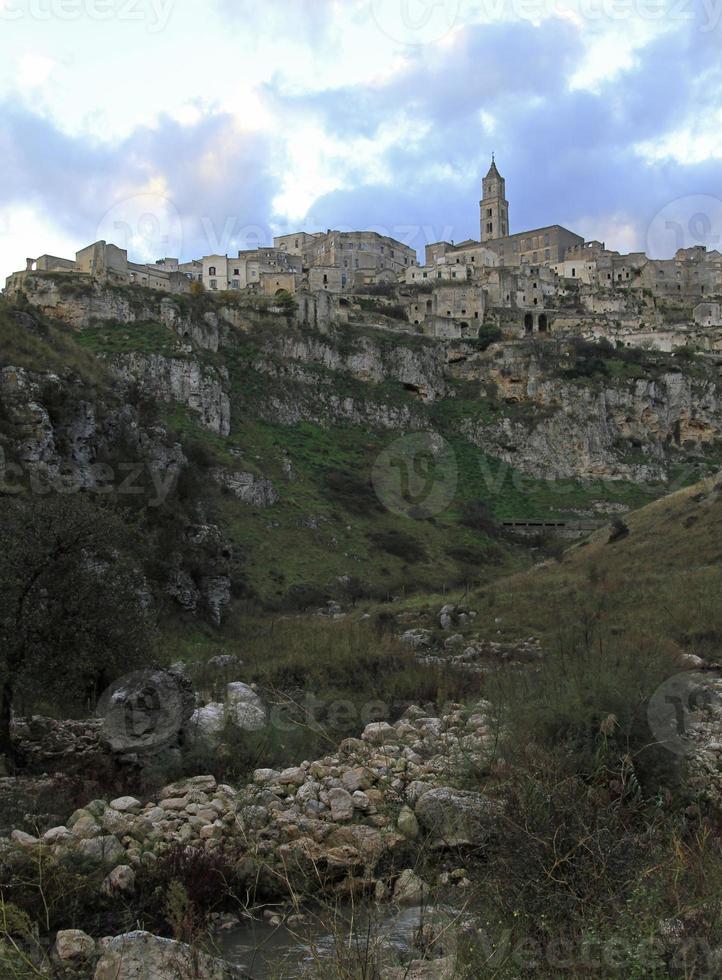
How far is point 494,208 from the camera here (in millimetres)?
103688

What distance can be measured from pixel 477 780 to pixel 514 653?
30.1 feet

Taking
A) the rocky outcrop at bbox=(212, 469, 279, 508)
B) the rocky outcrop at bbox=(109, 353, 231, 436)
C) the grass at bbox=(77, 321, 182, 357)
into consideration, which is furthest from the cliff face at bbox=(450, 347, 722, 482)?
the grass at bbox=(77, 321, 182, 357)

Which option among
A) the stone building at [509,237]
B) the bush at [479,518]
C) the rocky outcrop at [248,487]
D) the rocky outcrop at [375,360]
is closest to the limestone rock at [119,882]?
the rocky outcrop at [248,487]

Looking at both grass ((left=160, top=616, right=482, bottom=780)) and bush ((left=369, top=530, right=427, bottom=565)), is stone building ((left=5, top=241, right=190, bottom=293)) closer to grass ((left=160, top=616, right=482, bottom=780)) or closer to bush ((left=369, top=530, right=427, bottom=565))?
bush ((left=369, top=530, right=427, bottom=565))

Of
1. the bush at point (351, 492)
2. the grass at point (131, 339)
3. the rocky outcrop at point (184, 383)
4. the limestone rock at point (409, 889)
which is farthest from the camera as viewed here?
the grass at point (131, 339)

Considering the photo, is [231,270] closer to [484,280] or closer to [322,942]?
[484,280]

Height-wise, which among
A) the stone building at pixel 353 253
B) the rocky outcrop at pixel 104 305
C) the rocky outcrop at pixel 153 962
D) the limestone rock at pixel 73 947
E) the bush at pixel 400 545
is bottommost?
the limestone rock at pixel 73 947

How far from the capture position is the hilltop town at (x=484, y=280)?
234 feet

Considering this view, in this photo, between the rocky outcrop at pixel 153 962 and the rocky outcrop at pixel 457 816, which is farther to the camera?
the rocky outcrop at pixel 457 816

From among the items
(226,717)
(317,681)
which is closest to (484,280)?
(317,681)

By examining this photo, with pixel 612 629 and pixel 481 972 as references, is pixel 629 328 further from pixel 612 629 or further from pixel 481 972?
pixel 481 972

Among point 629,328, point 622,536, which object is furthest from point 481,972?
point 629,328

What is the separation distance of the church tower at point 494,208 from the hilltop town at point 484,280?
0.16m

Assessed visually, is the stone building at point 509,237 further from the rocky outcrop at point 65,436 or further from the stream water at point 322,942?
the stream water at point 322,942
